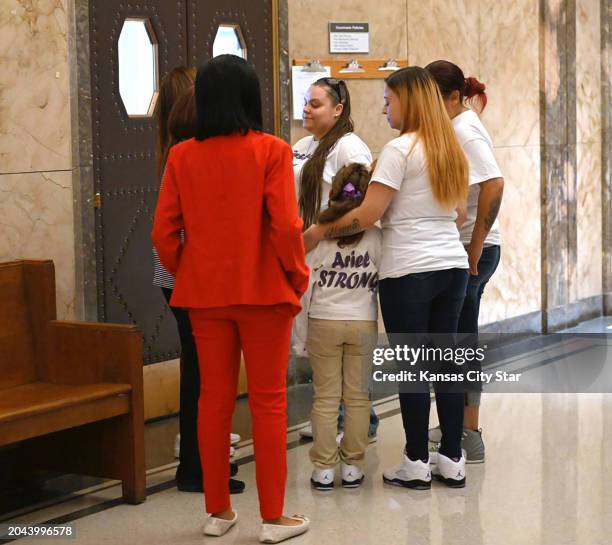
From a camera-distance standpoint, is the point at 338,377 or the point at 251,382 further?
the point at 338,377

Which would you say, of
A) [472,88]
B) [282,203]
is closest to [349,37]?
[472,88]

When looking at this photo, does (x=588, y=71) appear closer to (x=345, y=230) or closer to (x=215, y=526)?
(x=345, y=230)

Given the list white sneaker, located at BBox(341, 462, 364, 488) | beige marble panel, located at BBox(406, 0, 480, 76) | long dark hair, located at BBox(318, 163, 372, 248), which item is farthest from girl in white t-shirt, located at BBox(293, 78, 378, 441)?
beige marble panel, located at BBox(406, 0, 480, 76)

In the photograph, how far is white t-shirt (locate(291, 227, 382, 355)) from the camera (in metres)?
4.12

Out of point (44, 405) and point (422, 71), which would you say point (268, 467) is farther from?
point (422, 71)

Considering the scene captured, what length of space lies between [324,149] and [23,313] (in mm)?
1348

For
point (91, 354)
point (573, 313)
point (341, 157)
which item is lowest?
point (573, 313)

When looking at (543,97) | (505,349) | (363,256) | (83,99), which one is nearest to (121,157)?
(83,99)

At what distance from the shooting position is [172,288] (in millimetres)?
4082

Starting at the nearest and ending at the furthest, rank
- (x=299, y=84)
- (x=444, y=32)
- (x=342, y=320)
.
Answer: (x=342, y=320) → (x=299, y=84) → (x=444, y=32)

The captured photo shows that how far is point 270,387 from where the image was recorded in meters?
3.50

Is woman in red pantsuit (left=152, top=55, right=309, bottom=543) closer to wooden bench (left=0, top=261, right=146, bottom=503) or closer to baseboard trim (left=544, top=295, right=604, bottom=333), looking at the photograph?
wooden bench (left=0, top=261, right=146, bottom=503)

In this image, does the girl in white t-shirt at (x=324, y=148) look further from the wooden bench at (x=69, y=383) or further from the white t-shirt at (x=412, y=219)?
the wooden bench at (x=69, y=383)
